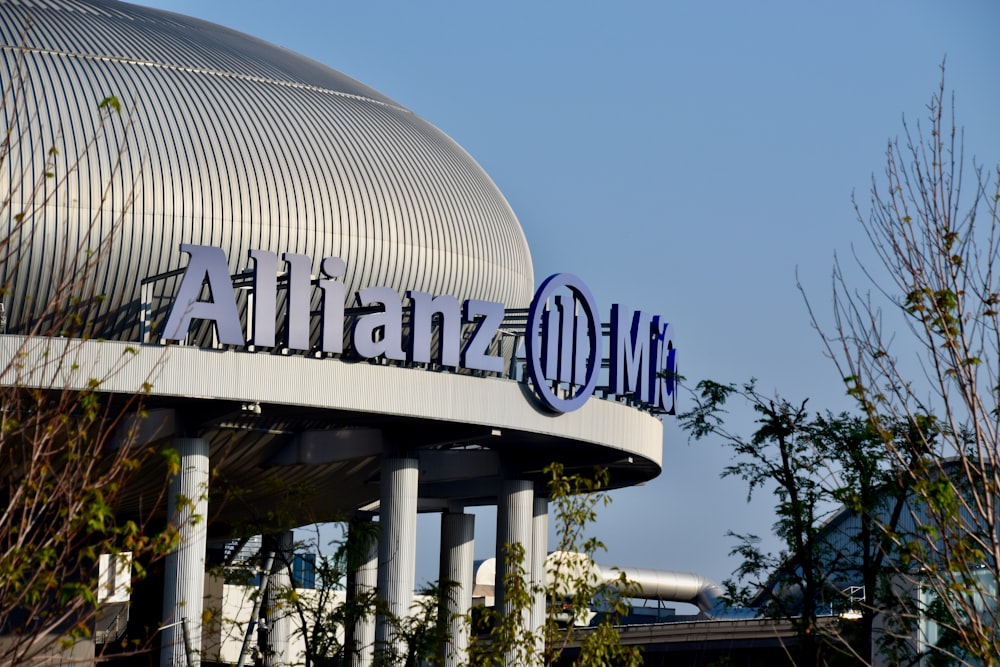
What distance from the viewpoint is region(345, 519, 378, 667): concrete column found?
115ft

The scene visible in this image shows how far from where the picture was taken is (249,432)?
45250 mm

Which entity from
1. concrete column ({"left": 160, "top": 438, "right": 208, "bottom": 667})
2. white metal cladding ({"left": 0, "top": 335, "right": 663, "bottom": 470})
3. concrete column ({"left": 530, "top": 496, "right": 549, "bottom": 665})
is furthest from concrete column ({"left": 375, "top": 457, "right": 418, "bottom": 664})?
concrete column ({"left": 530, "top": 496, "right": 549, "bottom": 665})

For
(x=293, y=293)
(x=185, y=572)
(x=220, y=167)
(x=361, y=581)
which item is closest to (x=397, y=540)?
(x=185, y=572)

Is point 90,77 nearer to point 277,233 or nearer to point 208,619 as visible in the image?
point 277,233

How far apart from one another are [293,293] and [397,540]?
776cm

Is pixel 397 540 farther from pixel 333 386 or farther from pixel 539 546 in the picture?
pixel 539 546

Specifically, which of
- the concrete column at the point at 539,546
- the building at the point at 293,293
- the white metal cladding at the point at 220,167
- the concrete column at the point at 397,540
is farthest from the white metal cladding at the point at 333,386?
the concrete column at the point at 539,546

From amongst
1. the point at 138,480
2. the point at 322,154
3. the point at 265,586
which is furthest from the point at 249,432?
the point at 265,586

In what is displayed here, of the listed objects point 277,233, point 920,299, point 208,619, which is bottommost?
point 208,619

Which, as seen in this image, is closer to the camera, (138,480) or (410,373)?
(410,373)

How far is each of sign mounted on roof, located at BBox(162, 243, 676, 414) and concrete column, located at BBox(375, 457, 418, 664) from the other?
316 cm

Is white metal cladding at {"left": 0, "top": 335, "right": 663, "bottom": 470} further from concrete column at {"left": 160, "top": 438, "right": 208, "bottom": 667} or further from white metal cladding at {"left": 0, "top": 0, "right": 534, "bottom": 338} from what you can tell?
white metal cladding at {"left": 0, "top": 0, "right": 534, "bottom": 338}

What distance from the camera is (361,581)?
56.4 m

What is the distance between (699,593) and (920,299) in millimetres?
88400
